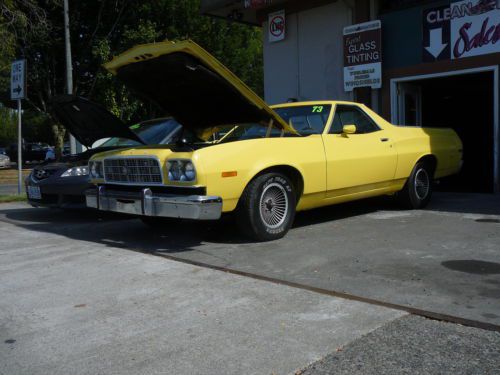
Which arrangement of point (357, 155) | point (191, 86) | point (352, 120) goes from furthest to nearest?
1. point (352, 120)
2. point (357, 155)
3. point (191, 86)

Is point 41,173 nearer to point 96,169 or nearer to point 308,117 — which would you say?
point 96,169

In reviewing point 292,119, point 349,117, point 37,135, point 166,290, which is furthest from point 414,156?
point 37,135

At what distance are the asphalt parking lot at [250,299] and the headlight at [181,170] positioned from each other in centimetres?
75

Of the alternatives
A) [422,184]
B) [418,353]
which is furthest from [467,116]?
[418,353]

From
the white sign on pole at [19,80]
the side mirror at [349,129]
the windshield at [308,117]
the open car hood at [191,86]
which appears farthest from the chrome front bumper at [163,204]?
the white sign on pole at [19,80]

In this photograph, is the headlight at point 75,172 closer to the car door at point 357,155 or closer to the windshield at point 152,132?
the windshield at point 152,132

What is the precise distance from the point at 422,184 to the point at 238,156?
3559 mm

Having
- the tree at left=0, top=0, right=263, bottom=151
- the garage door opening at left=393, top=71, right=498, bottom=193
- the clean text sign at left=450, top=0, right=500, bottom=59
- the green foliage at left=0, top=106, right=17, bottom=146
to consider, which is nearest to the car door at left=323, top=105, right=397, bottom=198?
the clean text sign at left=450, top=0, right=500, bottom=59

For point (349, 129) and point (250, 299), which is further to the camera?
point (349, 129)

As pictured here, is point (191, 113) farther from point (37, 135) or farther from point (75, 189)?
point (37, 135)

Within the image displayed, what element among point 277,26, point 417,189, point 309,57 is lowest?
point 417,189

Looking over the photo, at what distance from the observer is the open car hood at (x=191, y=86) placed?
5.14 metres

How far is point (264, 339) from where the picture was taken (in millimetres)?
3018

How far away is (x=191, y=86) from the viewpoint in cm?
572
